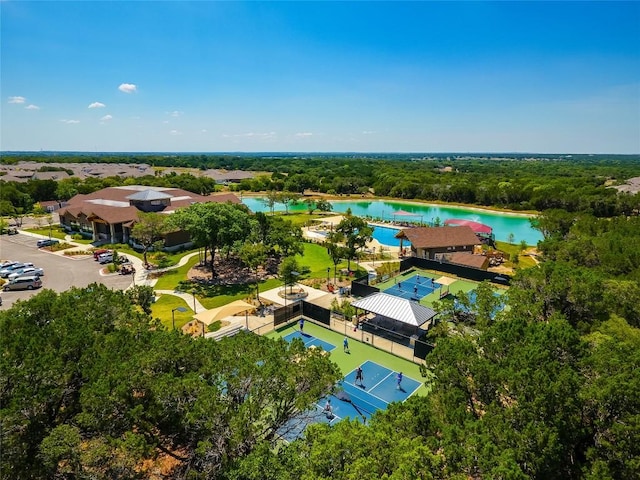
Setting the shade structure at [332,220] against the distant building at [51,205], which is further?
the distant building at [51,205]

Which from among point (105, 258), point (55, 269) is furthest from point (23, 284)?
point (105, 258)

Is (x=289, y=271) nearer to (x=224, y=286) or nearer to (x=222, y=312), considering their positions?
(x=222, y=312)

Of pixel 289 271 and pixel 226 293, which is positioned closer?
pixel 289 271

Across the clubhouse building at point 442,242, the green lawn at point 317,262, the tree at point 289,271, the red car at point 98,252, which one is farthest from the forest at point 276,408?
the red car at point 98,252

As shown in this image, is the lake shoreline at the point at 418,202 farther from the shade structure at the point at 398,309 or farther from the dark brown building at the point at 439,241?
the shade structure at the point at 398,309

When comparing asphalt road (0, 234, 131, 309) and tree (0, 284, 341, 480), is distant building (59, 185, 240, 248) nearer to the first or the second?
asphalt road (0, 234, 131, 309)

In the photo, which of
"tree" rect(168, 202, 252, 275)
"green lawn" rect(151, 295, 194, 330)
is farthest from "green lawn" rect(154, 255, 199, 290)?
"tree" rect(168, 202, 252, 275)
